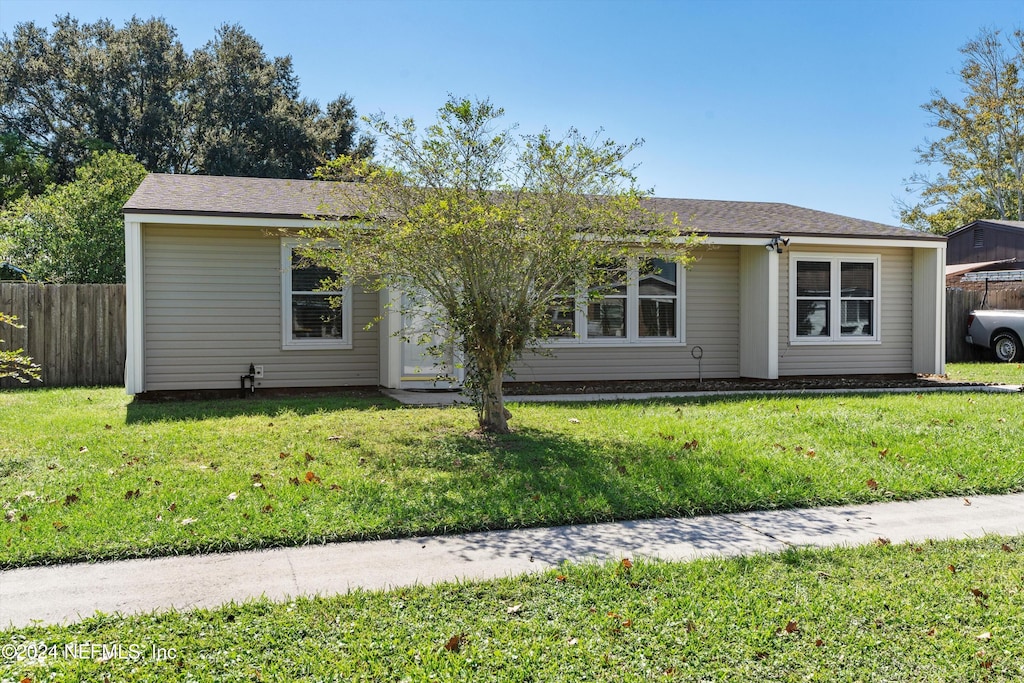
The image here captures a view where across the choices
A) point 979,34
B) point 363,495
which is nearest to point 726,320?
point 363,495

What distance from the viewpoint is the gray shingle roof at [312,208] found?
39.4 ft

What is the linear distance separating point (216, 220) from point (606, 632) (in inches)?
389

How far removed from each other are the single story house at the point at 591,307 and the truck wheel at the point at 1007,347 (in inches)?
210

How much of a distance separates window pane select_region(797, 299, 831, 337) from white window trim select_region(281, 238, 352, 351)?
8328 mm

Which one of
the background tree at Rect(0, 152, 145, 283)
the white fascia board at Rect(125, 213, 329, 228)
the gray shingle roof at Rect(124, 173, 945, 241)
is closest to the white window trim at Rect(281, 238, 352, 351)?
the white fascia board at Rect(125, 213, 329, 228)

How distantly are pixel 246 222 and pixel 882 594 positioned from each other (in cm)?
1025

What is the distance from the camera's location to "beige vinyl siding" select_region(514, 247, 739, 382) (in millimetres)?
14281

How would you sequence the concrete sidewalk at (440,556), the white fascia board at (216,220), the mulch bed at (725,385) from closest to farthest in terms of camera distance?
the concrete sidewalk at (440,556)
the white fascia board at (216,220)
the mulch bed at (725,385)

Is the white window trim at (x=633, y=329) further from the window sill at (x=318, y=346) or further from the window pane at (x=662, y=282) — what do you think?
the window sill at (x=318, y=346)

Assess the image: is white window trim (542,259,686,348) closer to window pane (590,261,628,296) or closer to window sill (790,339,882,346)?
window sill (790,339,882,346)

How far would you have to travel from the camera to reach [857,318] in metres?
15.3

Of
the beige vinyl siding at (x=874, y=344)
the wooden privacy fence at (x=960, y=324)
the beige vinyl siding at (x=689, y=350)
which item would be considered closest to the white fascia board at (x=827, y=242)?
the beige vinyl siding at (x=874, y=344)

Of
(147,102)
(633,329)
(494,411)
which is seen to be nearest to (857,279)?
(633,329)

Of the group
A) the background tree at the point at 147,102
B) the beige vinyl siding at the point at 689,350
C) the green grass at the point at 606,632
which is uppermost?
the background tree at the point at 147,102
